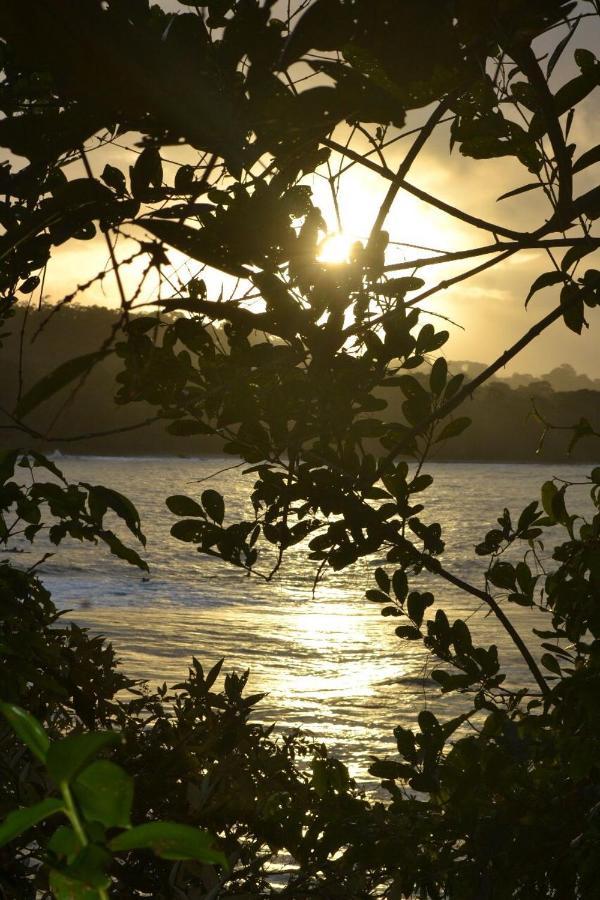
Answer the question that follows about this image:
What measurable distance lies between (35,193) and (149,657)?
5182 millimetres

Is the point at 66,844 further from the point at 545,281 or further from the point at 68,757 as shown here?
the point at 545,281

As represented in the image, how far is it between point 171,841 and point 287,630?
6.68 meters

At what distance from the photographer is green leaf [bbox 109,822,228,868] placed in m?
0.23

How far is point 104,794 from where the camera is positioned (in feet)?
0.75

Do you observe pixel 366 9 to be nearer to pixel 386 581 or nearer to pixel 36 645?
pixel 36 645

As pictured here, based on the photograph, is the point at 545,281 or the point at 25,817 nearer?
the point at 25,817

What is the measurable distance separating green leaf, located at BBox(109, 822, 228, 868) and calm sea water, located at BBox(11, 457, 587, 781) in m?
1.36

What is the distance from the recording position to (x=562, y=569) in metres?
1.74

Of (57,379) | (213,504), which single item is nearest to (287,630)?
(213,504)

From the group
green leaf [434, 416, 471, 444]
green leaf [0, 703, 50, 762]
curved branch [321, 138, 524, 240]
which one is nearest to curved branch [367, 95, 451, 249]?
curved branch [321, 138, 524, 240]

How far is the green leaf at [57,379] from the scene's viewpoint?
0.59 m

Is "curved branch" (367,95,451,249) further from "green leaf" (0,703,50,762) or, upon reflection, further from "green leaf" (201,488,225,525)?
"green leaf" (0,703,50,762)

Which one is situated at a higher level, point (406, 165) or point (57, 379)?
point (406, 165)

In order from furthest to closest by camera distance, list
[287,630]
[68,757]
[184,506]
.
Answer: [287,630] → [184,506] → [68,757]
